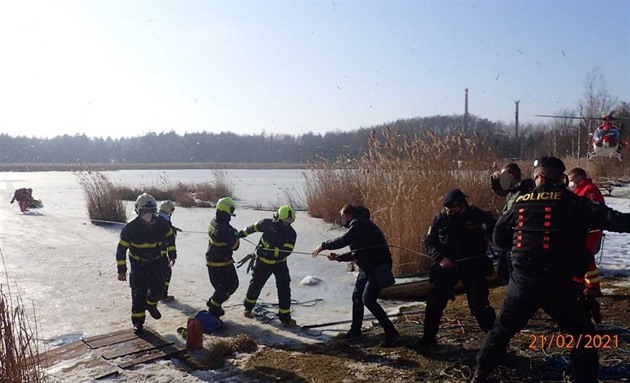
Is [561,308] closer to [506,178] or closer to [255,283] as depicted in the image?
[506,178]

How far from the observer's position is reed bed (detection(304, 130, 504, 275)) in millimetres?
8578

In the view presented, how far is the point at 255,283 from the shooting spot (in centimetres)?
666

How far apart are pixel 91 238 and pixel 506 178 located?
1064 centimetres

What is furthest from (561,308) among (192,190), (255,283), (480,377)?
(192,190)

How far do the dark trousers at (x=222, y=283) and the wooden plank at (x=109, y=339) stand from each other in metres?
1.03

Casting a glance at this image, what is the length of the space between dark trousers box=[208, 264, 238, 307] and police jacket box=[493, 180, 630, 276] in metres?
3.94

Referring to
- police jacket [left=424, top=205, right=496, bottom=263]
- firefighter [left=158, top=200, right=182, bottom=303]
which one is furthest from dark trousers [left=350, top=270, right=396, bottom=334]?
firefighter [left=158, top=200, right=182, bottom=303]

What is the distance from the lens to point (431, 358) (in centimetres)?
477

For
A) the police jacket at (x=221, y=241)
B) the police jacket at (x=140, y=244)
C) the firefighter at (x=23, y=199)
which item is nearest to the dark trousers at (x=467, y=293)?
the police jacket at (x=221, y=241)

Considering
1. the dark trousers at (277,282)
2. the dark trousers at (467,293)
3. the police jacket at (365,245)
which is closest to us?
the dark trousers at (467,293)

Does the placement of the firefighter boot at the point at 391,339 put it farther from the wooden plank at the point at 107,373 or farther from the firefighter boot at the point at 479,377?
the wooden plank at the point at 107,373

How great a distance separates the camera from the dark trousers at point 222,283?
259 inches

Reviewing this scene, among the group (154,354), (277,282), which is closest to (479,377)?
(277,282)
